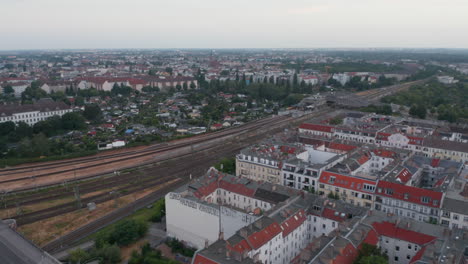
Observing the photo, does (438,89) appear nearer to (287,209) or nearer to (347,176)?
(347,176)

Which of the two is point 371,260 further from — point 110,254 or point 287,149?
point 287,149

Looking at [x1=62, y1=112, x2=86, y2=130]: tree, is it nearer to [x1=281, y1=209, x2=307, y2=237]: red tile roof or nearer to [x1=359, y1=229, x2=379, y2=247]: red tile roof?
[x1=281, y1=209, x2=307, y2=237]: red tile roof

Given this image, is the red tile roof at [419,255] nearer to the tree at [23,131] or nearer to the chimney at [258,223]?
the chimney at [258,223]

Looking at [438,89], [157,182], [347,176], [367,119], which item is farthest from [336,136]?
[438,89]

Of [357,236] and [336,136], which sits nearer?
[357,236]

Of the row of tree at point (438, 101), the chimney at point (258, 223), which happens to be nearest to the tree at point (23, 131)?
the chimney at point (258, 223)

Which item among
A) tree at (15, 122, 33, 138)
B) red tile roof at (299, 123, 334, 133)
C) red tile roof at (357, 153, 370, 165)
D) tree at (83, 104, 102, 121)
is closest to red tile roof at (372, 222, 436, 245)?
red tile roof at (357, 153, 370, 165)

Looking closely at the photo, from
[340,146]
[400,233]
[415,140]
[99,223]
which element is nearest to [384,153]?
[340,146]
